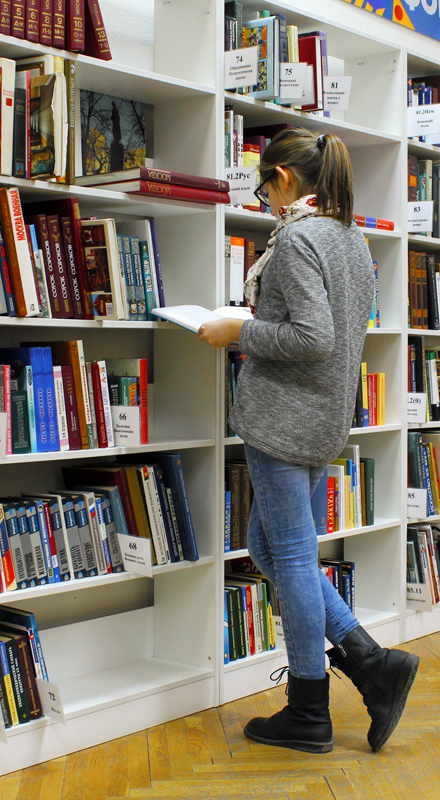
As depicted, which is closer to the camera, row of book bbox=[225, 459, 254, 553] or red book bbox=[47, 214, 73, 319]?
red book bbox=[47, 214, 73, 319]

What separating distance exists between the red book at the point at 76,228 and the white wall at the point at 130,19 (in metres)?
0.69

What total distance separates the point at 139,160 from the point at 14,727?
1562 mm

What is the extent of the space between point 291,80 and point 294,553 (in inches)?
53.4

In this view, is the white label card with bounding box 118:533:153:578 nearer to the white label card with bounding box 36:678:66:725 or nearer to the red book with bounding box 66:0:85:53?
the white label card with bounding box 36:678:66:725

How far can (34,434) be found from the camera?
200cm

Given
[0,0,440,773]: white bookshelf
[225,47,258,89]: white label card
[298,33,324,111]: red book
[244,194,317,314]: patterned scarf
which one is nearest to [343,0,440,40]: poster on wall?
[0,0,440,773]: white bookshelf

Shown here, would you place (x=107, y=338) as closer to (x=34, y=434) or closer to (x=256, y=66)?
(x=34, y=434)

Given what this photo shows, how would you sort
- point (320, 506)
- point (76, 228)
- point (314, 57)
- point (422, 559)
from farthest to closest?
point (422, 559) → point (320, 506) → point (314, 57) → point (76, 228)

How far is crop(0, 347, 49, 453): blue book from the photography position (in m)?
1.99

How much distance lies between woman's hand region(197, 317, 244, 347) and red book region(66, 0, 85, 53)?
71 cm

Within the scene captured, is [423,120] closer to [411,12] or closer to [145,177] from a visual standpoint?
[411,12]

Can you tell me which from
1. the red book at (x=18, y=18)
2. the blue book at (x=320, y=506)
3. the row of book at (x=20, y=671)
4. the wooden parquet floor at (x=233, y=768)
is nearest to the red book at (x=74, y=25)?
the red book at (x=18, y=18)

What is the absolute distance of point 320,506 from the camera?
2734mm

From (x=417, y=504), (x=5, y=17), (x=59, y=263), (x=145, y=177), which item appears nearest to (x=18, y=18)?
(x=5, y=17)
